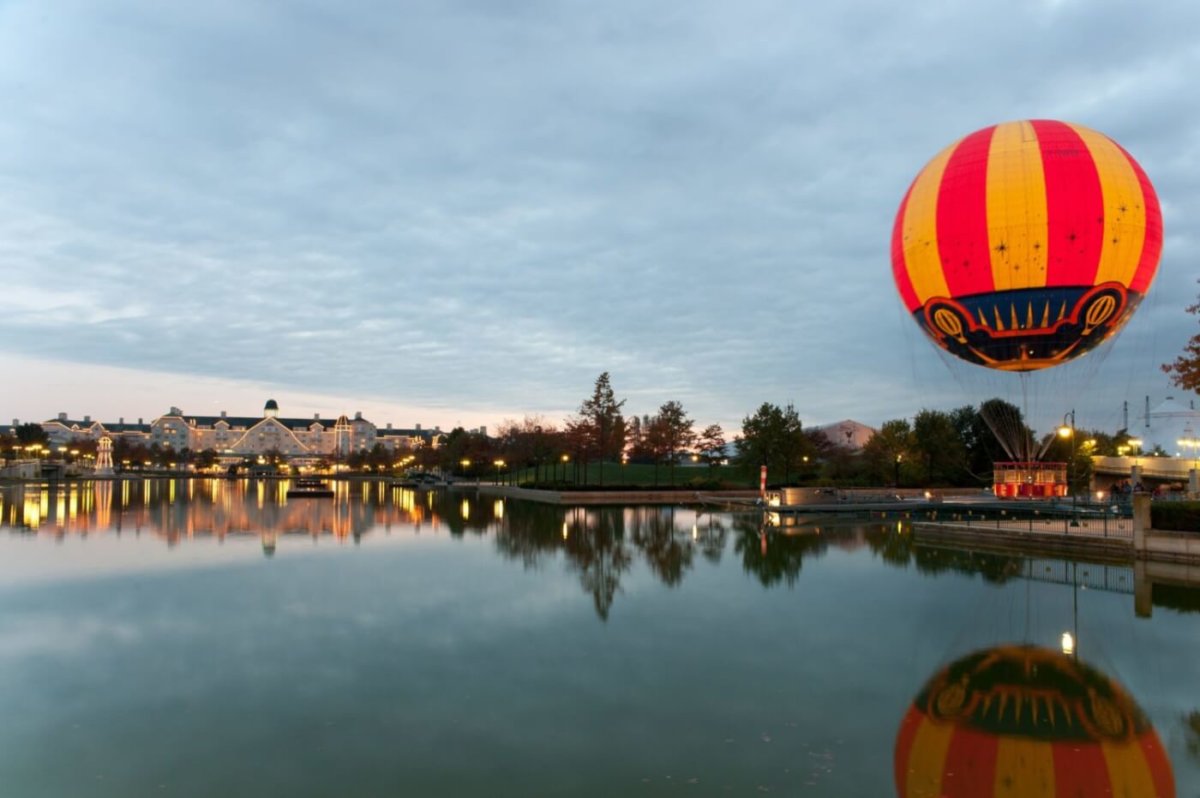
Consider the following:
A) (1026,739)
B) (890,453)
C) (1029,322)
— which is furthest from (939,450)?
(1026,739)

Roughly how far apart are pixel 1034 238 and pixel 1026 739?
1620 centimetres

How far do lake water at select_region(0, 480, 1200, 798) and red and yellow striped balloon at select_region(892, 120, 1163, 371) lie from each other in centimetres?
735

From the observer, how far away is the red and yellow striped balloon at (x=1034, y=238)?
70.4 ft

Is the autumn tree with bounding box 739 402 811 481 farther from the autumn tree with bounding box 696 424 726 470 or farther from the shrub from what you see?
the shrub

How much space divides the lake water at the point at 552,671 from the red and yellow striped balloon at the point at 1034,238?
735cm

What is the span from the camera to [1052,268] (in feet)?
71.5

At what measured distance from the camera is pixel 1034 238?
70.7 ft

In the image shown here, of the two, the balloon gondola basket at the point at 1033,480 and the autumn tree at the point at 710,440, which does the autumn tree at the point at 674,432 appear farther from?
the balloon gondola basket at the point at 1033,480

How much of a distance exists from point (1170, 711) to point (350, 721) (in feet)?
35.4

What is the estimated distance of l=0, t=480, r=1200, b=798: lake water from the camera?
841 centimetres

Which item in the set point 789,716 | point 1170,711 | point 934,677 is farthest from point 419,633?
point 1170,711

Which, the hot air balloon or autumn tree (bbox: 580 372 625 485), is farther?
autumn tree (bbox: 580 372 625 485)

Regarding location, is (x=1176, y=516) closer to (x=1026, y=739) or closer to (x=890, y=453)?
(x=1026, y=739)

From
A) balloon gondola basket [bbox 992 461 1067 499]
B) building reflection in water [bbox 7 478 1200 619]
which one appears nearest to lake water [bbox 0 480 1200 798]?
building reflection in water [bbox 7 478 1200 619]
